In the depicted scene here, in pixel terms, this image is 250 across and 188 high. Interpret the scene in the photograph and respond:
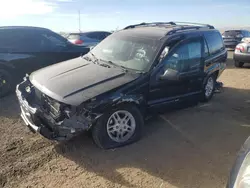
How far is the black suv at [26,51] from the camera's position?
21.4ft

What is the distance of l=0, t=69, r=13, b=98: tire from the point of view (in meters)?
6.46

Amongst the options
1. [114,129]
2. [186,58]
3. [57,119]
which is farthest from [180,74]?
[57,119]

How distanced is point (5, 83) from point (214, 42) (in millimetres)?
4962

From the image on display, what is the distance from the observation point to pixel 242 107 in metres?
6.11

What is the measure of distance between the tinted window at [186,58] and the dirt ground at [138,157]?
99 centimetres

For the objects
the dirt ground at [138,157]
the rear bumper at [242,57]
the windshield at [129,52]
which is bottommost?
the dirt ground at [138,157]

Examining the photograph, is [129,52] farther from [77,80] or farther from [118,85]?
[77,80]

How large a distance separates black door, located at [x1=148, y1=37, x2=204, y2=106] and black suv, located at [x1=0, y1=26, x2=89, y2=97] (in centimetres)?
350

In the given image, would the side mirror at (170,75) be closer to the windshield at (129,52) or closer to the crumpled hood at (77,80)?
the windshield at (129,52)

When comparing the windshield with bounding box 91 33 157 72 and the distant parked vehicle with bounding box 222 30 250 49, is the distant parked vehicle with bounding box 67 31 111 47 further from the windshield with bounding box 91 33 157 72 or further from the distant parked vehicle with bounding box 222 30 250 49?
the distant parked vehicle with bounding box 222 30 250 49

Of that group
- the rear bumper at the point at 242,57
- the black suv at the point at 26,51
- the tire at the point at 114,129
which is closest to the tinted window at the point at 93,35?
the black suv at the point at 26,51

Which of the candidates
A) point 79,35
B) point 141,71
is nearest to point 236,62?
point 79,35

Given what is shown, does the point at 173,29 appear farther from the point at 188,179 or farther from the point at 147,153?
the point at 188,179

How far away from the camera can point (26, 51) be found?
6.86 meters
